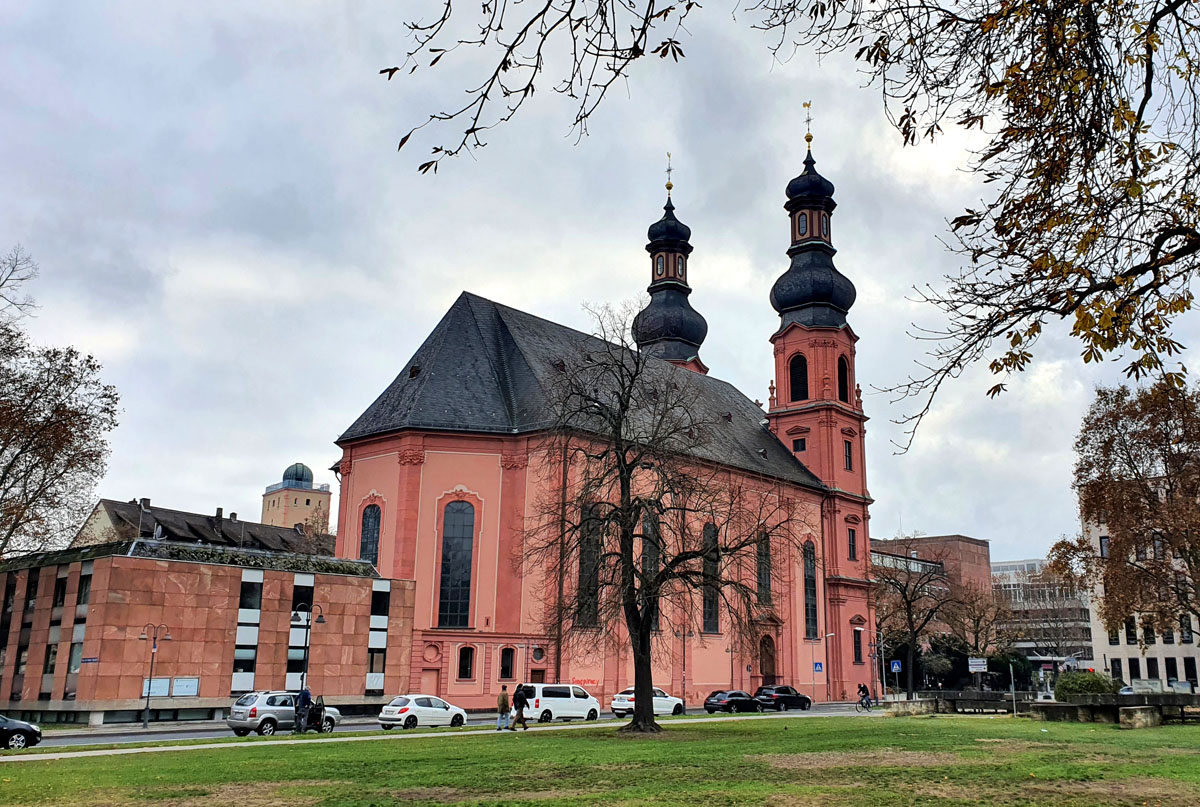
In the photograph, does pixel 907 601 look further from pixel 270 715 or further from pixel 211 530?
pixel 211 530

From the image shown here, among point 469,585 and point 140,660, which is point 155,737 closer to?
point 140,660

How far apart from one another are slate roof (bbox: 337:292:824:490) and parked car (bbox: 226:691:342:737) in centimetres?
1662

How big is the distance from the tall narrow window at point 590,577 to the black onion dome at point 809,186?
4408 cm

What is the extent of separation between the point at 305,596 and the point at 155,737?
1107 cm

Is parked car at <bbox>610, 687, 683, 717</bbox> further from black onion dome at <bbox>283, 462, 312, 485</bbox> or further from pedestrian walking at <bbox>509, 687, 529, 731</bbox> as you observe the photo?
black onion dome at <bbox>283, 462, 312, 485</bbox>

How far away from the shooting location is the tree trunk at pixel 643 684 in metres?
28.9

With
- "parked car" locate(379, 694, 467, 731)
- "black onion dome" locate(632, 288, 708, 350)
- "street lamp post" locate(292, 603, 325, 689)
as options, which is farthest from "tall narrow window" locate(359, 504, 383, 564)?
"black onion dome" locate(632, 288, 708, 350)

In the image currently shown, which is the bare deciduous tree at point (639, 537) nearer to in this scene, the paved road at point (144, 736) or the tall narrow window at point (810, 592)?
the paved road at point (144, 736)

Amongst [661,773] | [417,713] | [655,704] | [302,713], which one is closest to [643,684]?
[417,713]

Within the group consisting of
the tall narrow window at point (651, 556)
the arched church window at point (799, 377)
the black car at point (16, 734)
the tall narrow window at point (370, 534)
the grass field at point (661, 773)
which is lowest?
the black car at point (16, 734)

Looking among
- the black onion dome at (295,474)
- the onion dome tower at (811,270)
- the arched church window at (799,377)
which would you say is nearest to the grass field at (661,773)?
the arched church window at (799,377)

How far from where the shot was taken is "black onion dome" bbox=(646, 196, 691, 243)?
7562 centimetres

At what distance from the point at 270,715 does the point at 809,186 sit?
50.4m

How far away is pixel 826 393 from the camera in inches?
2645
